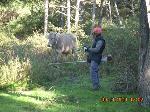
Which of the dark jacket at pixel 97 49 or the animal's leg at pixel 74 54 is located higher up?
the dark jacket at pixel 97 49

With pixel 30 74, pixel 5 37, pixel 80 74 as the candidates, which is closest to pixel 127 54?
pixel 80 74

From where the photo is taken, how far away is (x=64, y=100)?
12250mm

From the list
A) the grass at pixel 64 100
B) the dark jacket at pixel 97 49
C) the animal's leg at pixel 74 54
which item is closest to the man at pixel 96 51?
the dark jacket at pixel 97 49

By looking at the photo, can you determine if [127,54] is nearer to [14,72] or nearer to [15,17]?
[14,72]

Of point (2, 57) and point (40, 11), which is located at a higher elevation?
point (40, 11)

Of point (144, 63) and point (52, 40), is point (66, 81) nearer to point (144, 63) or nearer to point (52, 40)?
point (52, 40)

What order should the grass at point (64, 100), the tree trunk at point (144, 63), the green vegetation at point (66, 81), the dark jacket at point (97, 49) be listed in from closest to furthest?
the tree trunk at point (144, 63) → the grass at point (64, 100) → the green vegetation at point (66, 81) → the dark jacket at point (97, 49)


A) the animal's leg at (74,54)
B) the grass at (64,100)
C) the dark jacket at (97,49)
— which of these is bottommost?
the grass at (64,100)

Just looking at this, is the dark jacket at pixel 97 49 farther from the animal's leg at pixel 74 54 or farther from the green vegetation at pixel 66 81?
the animal's leg at pixel 74 54

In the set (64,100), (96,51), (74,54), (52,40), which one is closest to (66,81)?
(96,51)

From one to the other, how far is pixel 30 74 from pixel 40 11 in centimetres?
2248

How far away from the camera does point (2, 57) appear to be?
1586cm

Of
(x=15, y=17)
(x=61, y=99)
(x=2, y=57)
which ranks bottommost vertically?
(x=61, y=99)

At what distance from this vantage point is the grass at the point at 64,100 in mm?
11125
